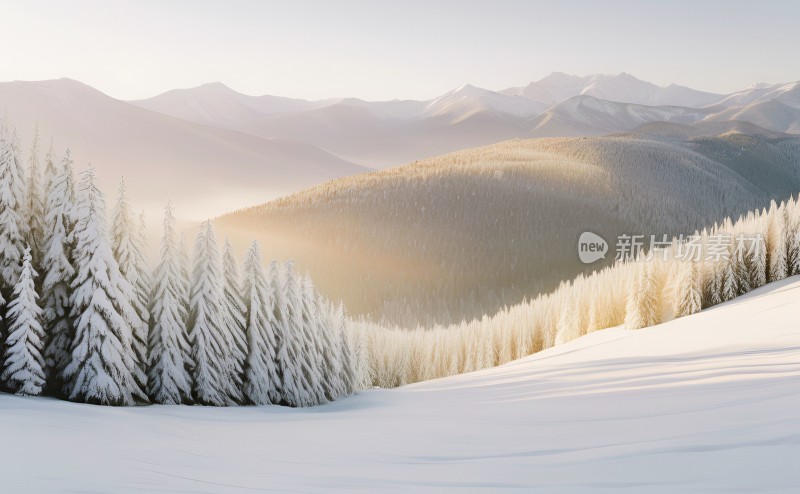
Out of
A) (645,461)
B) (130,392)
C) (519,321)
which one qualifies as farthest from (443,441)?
(519,321)

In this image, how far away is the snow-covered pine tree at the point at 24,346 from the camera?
32.7ft

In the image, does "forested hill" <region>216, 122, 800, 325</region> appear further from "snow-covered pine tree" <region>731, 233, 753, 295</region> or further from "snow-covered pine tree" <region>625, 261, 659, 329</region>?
"snow-covered pine tree" <region>731, 233, 753, 295</region>

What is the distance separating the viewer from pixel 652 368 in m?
10.3

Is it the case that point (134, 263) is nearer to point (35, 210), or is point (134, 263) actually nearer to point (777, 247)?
point (35, 210)

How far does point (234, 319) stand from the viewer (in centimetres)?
1623

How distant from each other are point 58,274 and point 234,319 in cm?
552

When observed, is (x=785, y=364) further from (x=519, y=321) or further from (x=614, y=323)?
(x=519, y=321)

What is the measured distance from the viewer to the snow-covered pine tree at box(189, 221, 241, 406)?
1405cm

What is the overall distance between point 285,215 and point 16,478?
365ft

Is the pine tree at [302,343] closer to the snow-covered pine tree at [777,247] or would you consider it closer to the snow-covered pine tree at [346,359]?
the snow-covered pine tree at [346,359]

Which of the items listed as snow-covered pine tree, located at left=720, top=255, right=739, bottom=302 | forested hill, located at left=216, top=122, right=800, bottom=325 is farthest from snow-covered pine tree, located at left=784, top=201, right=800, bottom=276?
forested hill, located at left=216, top=122, right=800, bottom=325

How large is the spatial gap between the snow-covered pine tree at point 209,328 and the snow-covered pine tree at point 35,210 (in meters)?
4.04

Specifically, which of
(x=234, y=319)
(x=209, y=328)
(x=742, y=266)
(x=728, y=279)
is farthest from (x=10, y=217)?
(x=742, y=266)

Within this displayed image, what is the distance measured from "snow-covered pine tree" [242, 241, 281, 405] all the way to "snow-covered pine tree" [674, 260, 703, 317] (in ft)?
66.4
